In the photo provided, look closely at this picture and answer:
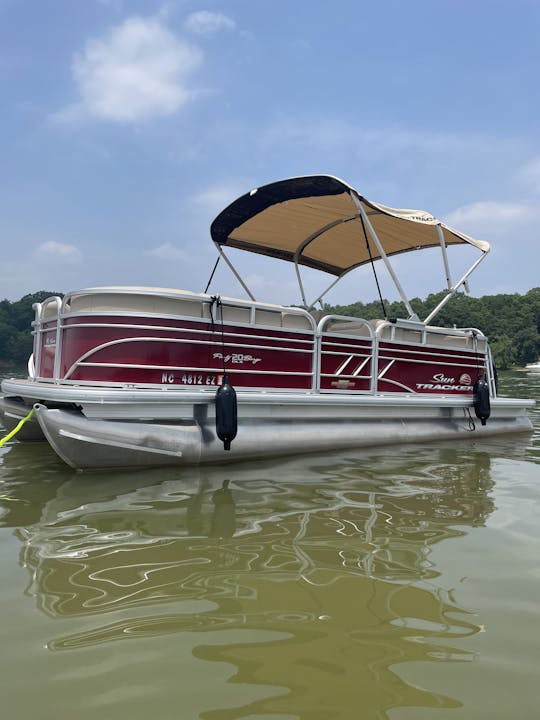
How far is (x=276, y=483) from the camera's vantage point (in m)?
4.84

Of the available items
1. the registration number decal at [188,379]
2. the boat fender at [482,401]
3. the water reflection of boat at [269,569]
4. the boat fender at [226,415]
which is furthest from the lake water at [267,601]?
the boat fender at [482,401]

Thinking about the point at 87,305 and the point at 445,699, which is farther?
the point at 87,305

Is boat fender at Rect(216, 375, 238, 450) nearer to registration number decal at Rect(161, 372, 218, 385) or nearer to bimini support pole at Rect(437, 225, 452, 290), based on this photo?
registration number decal at Rect(161, 372, 218, 385)

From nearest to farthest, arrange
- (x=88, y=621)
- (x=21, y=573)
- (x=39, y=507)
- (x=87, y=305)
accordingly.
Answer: (x=88, y=621) → (x=21, y=573) → (x=39, y=507) → (x=87, y=305)

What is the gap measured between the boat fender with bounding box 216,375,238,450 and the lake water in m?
0.59

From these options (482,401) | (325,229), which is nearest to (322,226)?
(325,229)

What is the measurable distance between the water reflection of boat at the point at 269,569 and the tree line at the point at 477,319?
58728 mm

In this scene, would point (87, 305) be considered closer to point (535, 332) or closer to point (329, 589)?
point (329, 589)

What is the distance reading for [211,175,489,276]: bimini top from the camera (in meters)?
6.68

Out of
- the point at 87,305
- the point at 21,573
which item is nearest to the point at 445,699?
the point at 21,573

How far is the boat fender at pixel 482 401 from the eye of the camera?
24.9 feet

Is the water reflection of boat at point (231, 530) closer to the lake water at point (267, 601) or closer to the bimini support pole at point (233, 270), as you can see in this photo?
the lake water at point (267, 601)

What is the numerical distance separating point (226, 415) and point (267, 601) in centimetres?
270

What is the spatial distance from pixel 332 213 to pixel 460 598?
5849 mm
